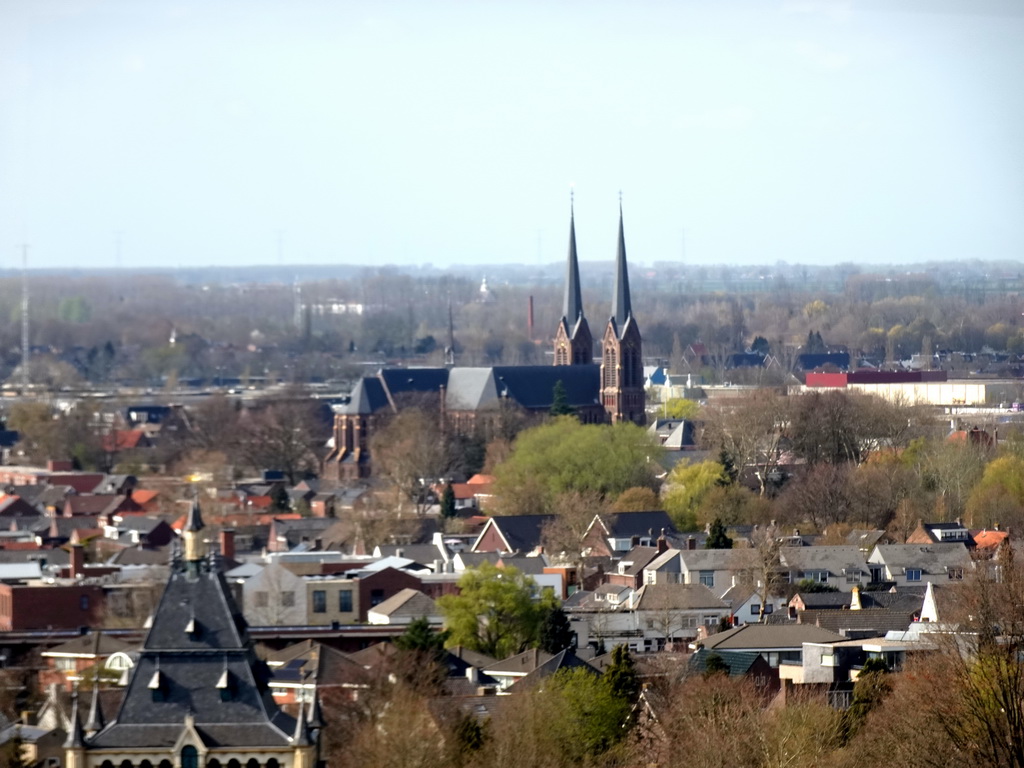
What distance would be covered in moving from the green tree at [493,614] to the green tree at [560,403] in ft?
149

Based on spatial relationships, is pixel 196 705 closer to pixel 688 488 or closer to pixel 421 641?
pixel 421 641

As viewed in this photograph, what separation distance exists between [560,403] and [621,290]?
12042mm

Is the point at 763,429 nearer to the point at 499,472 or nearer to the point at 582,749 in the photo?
the point at 499,472

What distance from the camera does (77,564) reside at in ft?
175

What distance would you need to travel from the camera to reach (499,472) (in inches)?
2938

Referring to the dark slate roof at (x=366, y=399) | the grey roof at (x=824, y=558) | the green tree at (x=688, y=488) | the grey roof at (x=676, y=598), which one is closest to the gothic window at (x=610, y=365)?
the dark slate roof at (x=366, y=399)

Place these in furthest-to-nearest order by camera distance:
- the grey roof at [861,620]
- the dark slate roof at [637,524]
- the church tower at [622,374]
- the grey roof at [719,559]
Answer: the church tower at [622,374], the dark slate roof at [637,524], the grey roof at [719,559], the grey roof at [861,620]

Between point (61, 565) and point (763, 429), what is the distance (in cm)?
3030

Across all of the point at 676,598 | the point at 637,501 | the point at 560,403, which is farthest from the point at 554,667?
the point at 560,403

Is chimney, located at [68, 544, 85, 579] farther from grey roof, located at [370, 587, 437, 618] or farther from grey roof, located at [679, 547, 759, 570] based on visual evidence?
grey roof, located at [679, 547, 759, 570]

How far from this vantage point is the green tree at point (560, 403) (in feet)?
305

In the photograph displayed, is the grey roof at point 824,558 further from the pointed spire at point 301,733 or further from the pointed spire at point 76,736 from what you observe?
the pointed spire at point 76,736

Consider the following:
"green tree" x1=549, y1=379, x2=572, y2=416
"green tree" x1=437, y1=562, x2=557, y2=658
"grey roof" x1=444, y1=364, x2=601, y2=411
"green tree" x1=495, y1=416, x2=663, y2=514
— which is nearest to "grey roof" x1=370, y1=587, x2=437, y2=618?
"green tree" x1=437, y1=562, x2=557, y2=658

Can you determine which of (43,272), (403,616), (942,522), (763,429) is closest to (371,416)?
(763,429)
